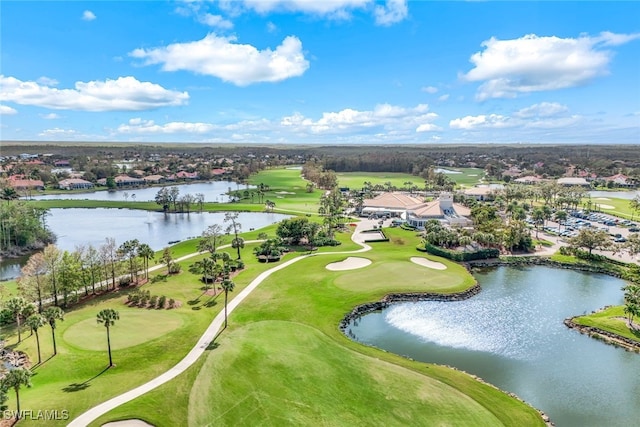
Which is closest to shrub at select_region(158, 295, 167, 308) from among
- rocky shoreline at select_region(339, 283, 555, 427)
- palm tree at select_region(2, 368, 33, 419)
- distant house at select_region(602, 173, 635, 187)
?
palm tree at select_region(2, 368, 33, 419)

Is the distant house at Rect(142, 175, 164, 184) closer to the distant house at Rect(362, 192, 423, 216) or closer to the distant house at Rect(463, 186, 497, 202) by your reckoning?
the distant house at Rect(362, 192, 423, 216)

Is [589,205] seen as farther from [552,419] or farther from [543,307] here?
[552,419]

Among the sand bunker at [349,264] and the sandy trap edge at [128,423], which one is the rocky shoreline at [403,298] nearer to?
the sand bunker at [349,264]

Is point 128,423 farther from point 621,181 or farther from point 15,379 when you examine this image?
point 621,181

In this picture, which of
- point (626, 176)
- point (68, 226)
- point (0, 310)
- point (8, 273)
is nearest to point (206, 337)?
point (0, 310)

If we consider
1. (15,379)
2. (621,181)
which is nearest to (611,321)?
(15,379)

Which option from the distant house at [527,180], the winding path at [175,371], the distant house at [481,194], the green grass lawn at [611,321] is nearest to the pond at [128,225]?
the winding path at [175,371]
